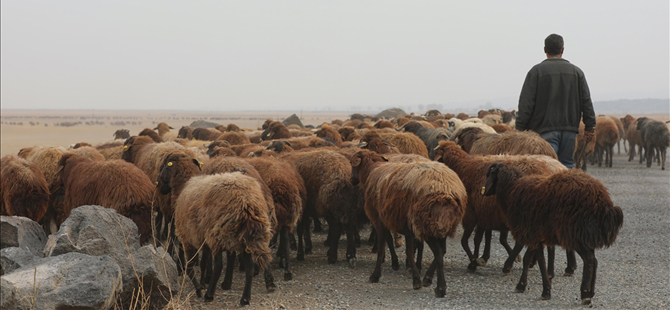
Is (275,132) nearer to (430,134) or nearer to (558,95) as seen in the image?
(430,134)

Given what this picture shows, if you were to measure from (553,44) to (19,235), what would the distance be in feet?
25.1

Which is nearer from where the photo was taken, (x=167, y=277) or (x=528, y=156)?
(x=167, y=277)

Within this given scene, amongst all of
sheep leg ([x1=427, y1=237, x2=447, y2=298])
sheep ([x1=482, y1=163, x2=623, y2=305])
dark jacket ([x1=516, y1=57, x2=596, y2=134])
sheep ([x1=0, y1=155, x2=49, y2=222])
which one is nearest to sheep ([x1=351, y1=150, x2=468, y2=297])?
sheep leg ([x1=427, y1=237, x2=447, y2=298])

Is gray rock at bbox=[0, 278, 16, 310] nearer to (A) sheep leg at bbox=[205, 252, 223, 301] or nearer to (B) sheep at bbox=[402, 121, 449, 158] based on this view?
(A) sheep leg at bbox=[205, 252, 223, 301]

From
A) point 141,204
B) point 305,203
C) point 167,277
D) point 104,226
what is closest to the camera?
point 167,277

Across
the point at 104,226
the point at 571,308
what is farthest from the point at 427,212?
the point at 104,226

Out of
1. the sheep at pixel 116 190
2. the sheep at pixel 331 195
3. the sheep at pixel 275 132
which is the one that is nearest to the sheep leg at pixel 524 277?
the sheep at pixel 331 195

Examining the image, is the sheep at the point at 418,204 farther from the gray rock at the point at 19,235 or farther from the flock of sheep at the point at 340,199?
the gray rock at the point at 19,235

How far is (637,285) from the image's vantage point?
7004 mm

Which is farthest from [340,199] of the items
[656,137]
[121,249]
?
[656,137]

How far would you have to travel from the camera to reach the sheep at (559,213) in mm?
5840

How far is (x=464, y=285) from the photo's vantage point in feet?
23.3

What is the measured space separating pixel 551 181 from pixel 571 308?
1.36 metres

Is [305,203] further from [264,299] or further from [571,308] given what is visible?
[571,308]
